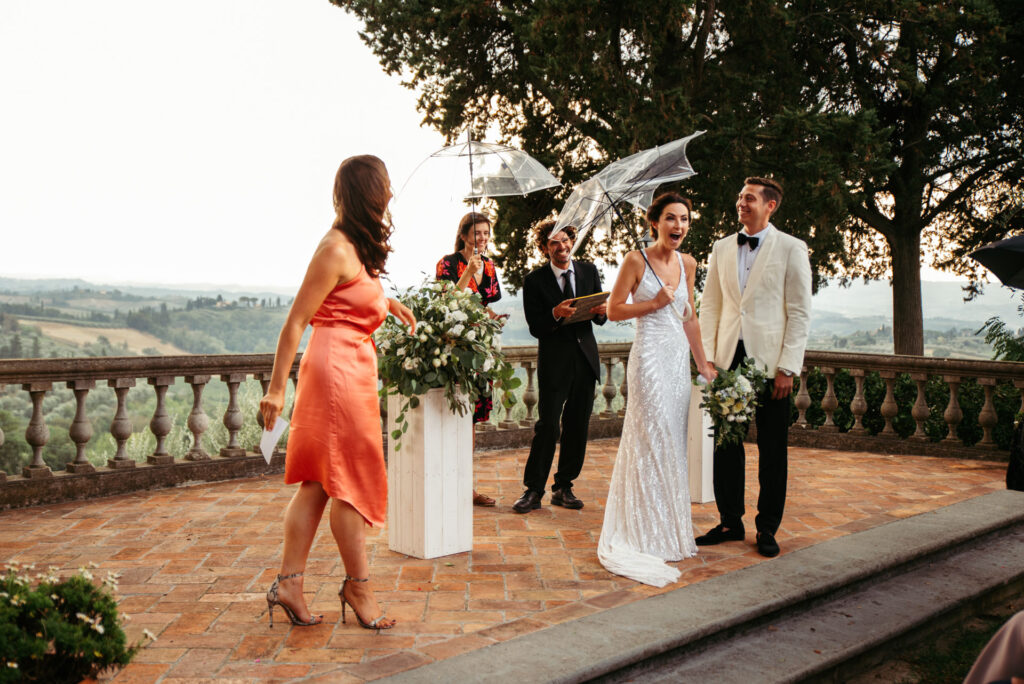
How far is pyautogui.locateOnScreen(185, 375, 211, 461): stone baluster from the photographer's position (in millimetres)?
6766

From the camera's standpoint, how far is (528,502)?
19.1ft

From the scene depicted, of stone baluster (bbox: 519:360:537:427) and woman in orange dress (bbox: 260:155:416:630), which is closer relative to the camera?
woman in orange dress (bbox: 260:155:416:630)

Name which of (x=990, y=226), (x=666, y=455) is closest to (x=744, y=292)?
(x=666, y=455)

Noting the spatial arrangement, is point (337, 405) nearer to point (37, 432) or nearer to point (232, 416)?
point (37, 432)

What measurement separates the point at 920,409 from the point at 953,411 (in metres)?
0.32

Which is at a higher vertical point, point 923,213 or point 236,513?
point 923,213

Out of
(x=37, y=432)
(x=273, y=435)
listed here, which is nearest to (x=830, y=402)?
(x=273, y=435)

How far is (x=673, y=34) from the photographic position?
1280cm

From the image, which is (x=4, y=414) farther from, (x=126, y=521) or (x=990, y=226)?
(x=990, y=226)

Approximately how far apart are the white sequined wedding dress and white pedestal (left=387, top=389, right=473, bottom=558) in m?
0.85

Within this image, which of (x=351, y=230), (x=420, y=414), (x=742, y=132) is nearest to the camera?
(x=351, y=230)

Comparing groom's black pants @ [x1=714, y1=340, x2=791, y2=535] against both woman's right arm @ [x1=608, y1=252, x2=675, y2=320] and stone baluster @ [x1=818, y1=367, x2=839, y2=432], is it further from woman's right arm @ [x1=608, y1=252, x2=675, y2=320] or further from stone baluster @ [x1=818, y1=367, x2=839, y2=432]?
stone baluster @ [x1=818, y1=367, x2=839, y2=432]

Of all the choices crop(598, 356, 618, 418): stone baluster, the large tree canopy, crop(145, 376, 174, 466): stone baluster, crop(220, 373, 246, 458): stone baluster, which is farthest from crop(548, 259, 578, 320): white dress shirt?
the large tree canopy

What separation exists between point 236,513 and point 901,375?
7.49 meters
